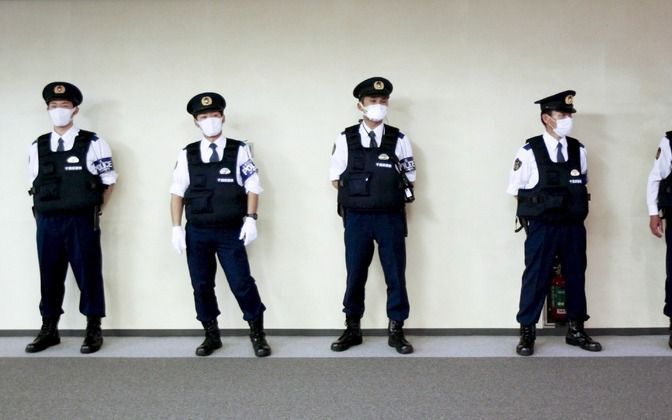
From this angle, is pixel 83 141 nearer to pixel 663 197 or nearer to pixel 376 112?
pixel 376 112

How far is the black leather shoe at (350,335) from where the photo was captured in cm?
360

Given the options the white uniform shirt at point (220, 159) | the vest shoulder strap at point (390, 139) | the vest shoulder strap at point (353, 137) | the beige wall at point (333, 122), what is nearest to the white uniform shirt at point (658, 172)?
the beige wall at point (333, 122)

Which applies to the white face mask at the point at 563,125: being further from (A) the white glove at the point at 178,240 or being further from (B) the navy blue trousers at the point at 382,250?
(A) the white glove at the point at 178,240

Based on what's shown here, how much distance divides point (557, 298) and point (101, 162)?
3.20 m

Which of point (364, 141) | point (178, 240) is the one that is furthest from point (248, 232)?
point (364, 141)

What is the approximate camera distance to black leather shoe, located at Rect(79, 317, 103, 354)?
361 cm

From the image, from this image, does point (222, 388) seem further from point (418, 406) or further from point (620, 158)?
point (620, 158)

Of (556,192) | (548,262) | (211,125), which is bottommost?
(548,262)

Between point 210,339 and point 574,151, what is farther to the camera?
point 210,339

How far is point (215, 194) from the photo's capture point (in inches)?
136

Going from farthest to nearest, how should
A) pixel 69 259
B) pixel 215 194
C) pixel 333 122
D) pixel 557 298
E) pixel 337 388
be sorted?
pixel 333 122, pixel 557 298, pixel 69 259, pixel 215 194, pixel 337 388

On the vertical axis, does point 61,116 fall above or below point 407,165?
above

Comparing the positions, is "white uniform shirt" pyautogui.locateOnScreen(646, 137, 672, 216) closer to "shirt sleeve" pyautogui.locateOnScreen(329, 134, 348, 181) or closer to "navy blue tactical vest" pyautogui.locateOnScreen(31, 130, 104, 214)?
"shirt sleeve" pyautogui.locateOnScreen(329, 134, 348, 181)

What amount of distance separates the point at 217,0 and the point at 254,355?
8.10 ft
